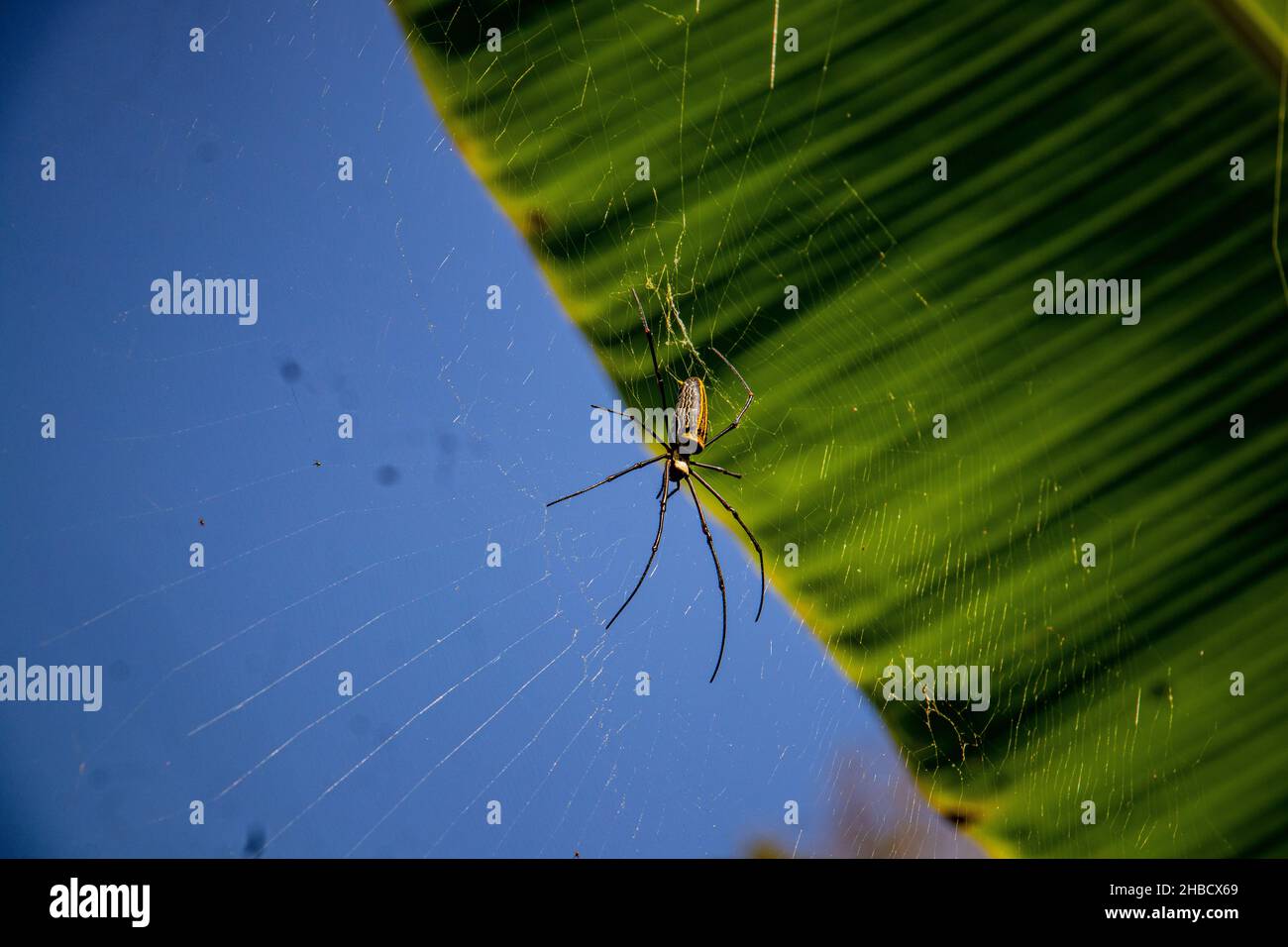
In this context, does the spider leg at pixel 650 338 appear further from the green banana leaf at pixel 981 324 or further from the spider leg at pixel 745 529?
the spider leg at pixel 745 529

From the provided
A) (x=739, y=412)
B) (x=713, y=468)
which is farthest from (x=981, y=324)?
(x=713, y=468)

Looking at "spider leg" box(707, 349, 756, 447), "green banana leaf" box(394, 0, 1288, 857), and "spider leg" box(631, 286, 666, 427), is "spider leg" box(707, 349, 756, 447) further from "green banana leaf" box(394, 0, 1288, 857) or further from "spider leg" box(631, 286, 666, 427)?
"spider leg" box(631, 286, 666, 427)

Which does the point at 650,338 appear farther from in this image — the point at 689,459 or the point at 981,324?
the point at 981,324

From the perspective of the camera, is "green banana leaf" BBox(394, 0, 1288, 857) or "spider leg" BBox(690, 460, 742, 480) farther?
"spider leg" BBox(690, 460, 742, 480)

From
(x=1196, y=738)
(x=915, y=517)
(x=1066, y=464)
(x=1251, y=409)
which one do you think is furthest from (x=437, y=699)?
(x=1251, y=409)

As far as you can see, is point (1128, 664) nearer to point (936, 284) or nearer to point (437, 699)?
point (936, 284)

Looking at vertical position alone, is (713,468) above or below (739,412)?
below
